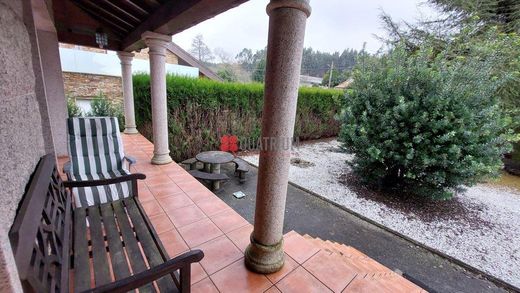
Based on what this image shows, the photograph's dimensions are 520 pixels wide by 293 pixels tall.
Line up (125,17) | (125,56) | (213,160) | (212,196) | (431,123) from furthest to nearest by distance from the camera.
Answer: (125,56) → (213,160) → (431,123) → (125,17) → (212,196)

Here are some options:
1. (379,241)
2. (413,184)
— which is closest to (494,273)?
(379,241)

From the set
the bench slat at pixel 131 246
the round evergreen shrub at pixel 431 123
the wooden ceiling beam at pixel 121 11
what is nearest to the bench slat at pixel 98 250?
the bench slat at pixel 131 246

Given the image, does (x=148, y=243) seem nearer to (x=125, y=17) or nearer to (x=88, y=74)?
(x=125, y=17)

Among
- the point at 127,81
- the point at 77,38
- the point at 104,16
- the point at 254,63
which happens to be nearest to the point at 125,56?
the point at 127,81

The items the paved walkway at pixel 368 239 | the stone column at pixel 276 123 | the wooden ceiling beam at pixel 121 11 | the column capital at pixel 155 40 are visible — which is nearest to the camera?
the stone column at pixel 276 123

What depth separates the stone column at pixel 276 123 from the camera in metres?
1.42

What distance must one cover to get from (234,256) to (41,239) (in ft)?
4.58

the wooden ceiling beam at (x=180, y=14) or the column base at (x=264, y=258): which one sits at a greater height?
the wooden ceiling beam at (x=180, y=14)

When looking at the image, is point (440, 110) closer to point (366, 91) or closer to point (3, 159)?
point (366, 91)

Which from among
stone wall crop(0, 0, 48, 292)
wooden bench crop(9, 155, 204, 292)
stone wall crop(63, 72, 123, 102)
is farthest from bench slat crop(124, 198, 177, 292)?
stone wall crop(63, 72, 123, 102)

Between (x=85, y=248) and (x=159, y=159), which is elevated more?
(x=85, y=248)

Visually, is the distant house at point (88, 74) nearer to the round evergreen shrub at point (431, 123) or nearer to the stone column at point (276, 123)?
the round evergreen shrub at point (431, 123)

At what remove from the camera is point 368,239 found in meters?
3.46

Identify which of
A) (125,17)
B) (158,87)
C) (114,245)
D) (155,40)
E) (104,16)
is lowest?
(114,245)
